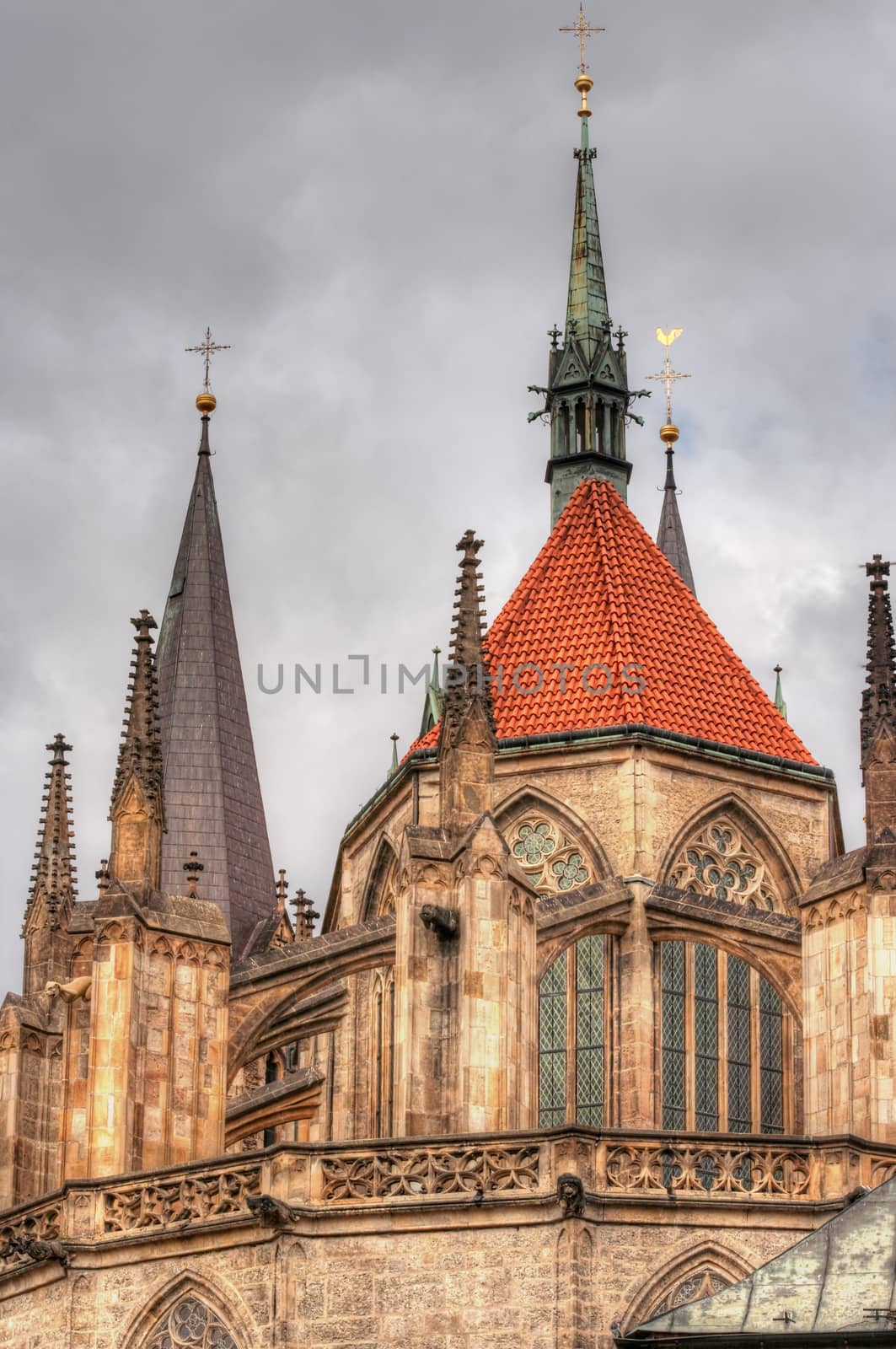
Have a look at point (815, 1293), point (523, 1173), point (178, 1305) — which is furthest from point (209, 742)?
point (815, 1293)

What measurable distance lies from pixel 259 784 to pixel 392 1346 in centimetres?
1729

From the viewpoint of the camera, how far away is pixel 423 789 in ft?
159

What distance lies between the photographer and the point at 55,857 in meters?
47.0

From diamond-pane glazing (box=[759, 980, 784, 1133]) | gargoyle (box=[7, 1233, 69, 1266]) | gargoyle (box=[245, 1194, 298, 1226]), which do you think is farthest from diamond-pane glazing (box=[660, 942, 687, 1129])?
gargoyle (box=[7, 1233, 69, 1266])

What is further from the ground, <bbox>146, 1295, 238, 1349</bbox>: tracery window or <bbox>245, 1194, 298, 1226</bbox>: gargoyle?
<bbox>245, 1194, 298, 1226</bbox>: gargoyle

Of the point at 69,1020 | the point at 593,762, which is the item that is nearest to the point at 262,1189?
the point at 69,1020

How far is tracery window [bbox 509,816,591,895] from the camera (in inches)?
1885

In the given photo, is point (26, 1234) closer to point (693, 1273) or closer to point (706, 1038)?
point (693, 1273)

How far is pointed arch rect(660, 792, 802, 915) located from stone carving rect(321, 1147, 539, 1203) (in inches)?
370

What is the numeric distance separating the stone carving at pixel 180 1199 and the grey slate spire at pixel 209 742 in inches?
484

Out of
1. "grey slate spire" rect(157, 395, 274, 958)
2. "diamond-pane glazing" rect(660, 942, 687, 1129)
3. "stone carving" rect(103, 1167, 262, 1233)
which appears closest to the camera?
"stone carving" rect(103, 1167, 262, 1233)

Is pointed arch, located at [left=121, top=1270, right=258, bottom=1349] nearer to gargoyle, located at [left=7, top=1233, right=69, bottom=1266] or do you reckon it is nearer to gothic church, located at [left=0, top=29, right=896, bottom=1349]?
gothic church, located at [left=0, top=29, right=896, bottom=1349]

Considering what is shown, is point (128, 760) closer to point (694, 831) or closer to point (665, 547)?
point (694, 831)

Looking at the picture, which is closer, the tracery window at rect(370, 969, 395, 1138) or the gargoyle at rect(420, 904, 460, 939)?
Answer: the gargoyle at rect(420, 904, 460, 939)
